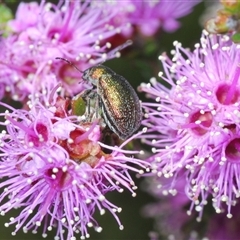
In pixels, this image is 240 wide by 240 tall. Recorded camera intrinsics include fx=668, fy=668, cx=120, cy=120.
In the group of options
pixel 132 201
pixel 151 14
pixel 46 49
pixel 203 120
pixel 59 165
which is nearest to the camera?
pixel 59 165

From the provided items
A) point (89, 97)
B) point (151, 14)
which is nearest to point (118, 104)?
point (89, 97)

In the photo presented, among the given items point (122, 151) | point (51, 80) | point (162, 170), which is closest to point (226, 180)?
point (162, 170)

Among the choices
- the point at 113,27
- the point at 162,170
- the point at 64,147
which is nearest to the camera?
the point at 64,147

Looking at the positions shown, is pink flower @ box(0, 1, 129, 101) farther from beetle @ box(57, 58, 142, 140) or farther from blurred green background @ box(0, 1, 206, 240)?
blurred green background @ box(0, 1, 206, 240)

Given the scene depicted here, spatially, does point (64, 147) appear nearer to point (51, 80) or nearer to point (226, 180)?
point (51, 80)

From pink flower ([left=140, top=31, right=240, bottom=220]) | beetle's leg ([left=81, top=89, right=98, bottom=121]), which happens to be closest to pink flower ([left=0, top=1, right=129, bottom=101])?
beetle's leg ([left=81, top=89, right=98, bottom=121])

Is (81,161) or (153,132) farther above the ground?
(153,132)

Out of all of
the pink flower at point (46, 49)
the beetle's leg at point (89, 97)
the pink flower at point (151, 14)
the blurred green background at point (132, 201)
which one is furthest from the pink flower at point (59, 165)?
the blurred green background at point (132, 201)

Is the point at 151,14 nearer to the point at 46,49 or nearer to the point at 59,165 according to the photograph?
the point at 46,49
